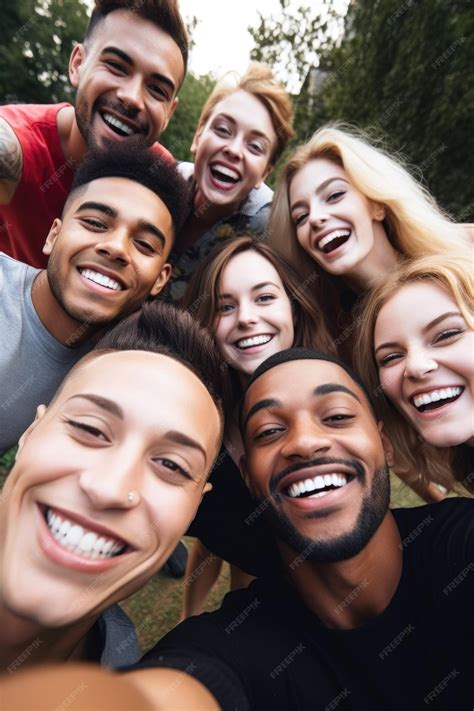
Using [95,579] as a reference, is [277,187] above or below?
above

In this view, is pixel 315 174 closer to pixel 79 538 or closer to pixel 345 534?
pixel 345 534

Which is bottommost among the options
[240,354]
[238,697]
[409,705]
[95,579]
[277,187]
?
[409,705]

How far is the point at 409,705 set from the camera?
Answer: 173 centimetres

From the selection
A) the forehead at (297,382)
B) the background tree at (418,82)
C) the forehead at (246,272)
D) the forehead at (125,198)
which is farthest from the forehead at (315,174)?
the background tree at (418,82)

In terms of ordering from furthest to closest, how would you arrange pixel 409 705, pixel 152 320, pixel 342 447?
1. pixel 152 320
2. pixel 342 447
3. pixel 409 705

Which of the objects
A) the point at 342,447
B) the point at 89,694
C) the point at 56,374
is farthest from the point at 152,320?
the point at 89,694

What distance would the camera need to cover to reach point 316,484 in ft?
6.41

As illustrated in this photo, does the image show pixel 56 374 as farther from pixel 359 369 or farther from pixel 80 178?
pixel 359 369

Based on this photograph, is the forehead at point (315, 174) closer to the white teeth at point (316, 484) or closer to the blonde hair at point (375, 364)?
the blonde hair at point (375, 364)

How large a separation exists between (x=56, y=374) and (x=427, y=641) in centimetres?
226

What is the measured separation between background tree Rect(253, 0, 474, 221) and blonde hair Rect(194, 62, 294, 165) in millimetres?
5268

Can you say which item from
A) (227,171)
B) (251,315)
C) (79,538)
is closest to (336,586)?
(79,538)

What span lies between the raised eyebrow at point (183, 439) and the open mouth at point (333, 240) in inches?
83.6

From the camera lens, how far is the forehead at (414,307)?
236 cm
